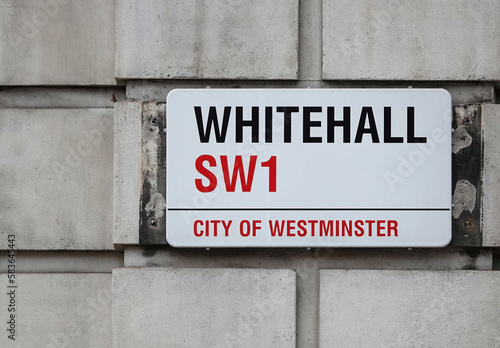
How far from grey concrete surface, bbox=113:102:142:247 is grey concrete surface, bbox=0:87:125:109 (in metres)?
0.27

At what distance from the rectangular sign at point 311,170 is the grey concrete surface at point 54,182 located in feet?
1.83

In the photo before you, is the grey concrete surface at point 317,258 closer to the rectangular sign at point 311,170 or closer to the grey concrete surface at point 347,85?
the rectangular sign at point 311,170

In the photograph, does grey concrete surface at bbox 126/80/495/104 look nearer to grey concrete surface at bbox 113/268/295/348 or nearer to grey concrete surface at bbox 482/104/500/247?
grey concrete surface at bbox 482/104/500/247

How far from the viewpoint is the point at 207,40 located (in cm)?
385

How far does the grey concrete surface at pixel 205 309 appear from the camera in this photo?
379 cm

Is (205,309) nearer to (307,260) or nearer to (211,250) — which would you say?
(211,250)

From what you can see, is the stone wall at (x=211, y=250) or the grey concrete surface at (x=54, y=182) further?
the grey concrete surface at (x=54, y=182)

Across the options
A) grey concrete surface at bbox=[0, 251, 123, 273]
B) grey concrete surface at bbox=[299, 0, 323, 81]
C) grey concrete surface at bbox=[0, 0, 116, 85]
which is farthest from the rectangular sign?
grey concrete surface at bbox=[0, 0, 116, 85]

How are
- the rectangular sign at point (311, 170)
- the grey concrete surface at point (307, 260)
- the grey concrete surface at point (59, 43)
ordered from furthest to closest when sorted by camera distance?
1. the grey concrete surface at point (59, 43)
2. the grey concrete surface at point (307, 260)
3. the rectangular sign at point (311, 170)

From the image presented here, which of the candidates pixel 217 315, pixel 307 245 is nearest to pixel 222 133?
pixel 307 245

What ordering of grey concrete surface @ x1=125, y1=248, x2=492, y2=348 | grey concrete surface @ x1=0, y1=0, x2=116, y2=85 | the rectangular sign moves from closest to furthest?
the rectangular sign, grey concrete surface @ x1=125, y1=248, x2=492, y2=348, grey concrete surface @ x1=0, y1=0, x2=116, y2=85

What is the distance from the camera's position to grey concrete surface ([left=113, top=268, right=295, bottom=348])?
379 cm

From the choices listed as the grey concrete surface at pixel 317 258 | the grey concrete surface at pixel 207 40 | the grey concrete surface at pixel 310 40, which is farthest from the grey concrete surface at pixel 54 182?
the grey concrete surface at pixel 310 40

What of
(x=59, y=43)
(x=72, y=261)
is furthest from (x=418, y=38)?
(x=72, y=261)
